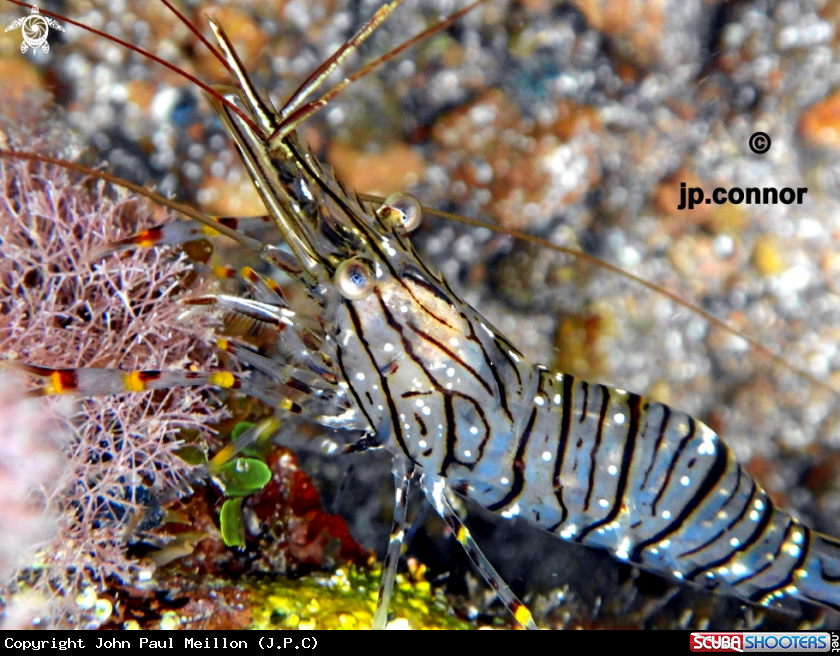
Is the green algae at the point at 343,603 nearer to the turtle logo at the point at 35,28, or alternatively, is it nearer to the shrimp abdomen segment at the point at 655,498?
the shrimp abdomen segment at the point at 655,498

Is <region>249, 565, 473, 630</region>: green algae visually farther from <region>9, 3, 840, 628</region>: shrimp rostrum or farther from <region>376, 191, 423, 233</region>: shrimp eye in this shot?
<region>376, 191, 423, 233</region>: shrimp eye

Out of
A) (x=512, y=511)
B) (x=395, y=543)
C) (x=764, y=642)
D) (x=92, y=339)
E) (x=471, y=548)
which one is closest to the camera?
(x=92, y=339)

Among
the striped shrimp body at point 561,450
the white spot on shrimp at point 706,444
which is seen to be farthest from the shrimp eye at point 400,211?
the white spot on shrimp at point 706,444

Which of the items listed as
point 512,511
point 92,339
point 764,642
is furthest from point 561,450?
point 92,339

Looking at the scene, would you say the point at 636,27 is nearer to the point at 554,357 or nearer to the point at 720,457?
the point at 554,357

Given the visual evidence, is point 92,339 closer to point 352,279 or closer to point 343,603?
point 352,279

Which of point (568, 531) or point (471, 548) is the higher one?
point (568, 531)

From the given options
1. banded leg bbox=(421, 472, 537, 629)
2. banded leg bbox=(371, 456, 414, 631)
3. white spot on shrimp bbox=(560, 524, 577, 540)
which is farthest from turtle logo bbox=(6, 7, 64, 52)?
white spot on shrimp bbox=(560, 524, 577, 540)
